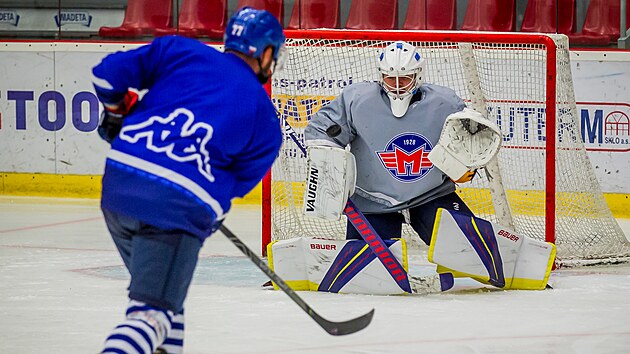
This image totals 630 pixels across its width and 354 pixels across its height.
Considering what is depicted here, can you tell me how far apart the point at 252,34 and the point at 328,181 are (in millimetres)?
1704

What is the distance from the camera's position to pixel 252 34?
2348 mm

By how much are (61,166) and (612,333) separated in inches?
173

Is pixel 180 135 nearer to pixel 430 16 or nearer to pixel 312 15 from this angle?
pixel 430 16

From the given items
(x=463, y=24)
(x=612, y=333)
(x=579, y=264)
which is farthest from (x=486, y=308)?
(x=463, y=24)

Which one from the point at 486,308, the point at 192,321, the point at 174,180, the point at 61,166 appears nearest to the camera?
the point at 174,180

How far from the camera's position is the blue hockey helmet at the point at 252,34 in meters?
2.35

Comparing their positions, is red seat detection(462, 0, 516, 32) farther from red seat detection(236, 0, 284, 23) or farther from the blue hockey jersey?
the blue hockey jersey

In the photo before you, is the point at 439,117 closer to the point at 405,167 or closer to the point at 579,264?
the point at 405,167

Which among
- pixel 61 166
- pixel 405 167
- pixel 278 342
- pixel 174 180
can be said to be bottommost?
pixel 61 166

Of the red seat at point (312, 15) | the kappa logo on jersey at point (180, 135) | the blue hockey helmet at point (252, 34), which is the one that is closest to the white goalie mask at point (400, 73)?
the blue hockey helmet at point (252, 34)

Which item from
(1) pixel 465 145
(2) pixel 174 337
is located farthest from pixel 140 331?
(1) pixel 465 145

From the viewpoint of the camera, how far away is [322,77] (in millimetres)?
5121

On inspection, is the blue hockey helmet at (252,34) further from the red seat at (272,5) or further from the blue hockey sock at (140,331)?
the red seat at (272,5)

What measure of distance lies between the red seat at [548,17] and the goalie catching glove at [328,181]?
10.3 ft
